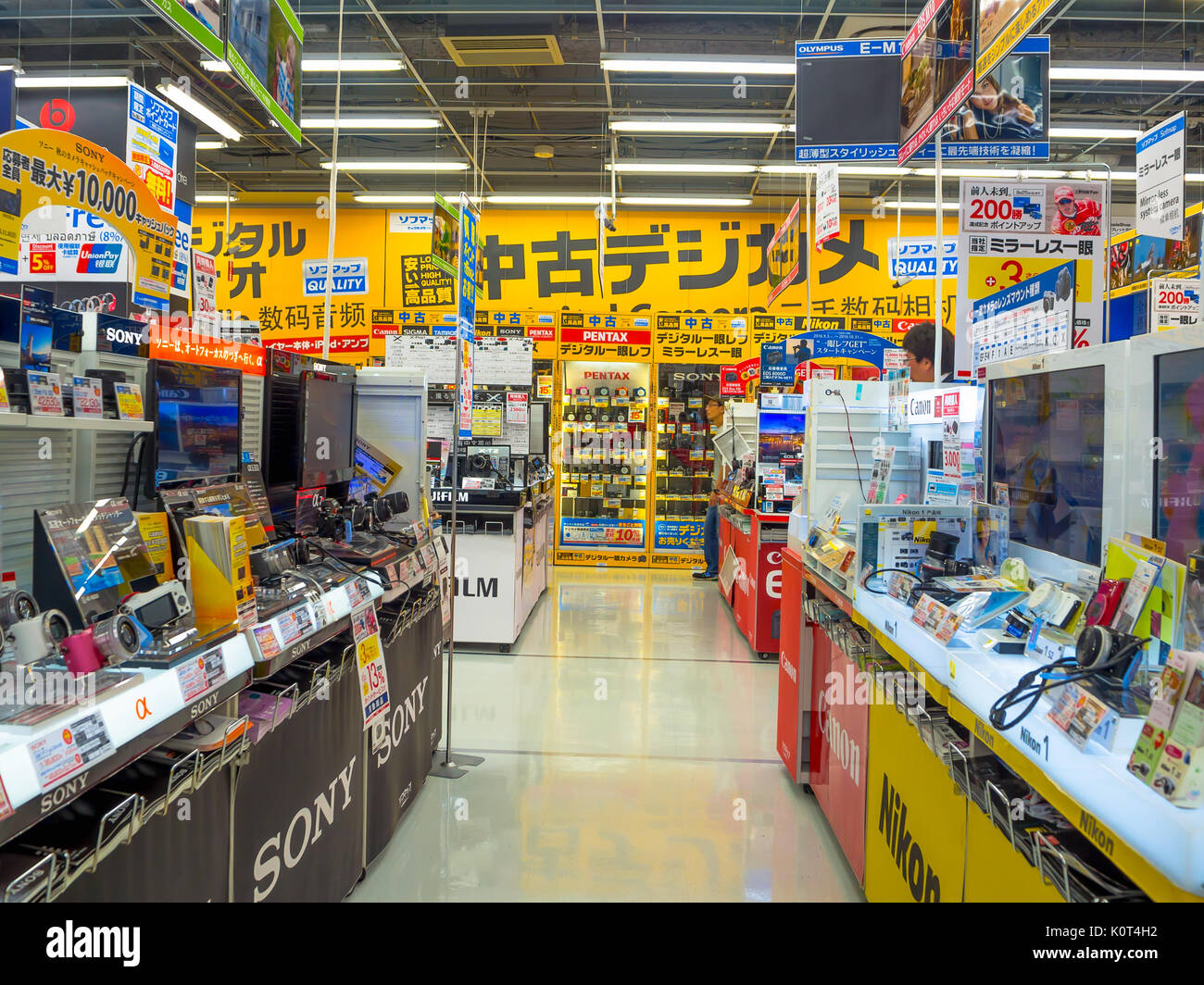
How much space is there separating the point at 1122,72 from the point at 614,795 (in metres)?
7.29

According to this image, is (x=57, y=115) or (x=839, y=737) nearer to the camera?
(x=839, y=737)

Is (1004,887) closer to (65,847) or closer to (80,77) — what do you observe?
(65,847)

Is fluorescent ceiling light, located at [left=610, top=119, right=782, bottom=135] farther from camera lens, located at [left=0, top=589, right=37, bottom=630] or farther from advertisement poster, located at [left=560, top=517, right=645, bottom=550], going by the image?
camera lens, located at [left=0, top=589, right=37, bottom=630]

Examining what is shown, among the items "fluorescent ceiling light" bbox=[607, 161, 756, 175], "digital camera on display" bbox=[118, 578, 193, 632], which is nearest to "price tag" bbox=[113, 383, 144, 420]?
"digital camera on display" bbox=[118, 578, 193, 632]

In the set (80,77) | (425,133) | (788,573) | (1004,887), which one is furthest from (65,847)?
(425,133)

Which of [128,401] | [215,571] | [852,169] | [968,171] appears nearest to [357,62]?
[852,169]

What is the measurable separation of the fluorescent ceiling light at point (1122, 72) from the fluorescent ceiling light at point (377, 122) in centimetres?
624

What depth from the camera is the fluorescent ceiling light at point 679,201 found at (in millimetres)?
11680

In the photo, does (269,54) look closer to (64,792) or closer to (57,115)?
(64,792)

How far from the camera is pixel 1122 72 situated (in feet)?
23.1

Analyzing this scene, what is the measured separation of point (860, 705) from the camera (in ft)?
9.48

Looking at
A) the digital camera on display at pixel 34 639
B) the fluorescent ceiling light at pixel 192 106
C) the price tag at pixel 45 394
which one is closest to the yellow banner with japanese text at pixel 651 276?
the fluorescent ceiling light at pixel 192 106

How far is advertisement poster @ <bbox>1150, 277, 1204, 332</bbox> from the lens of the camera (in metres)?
5.63

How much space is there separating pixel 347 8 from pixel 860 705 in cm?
764
